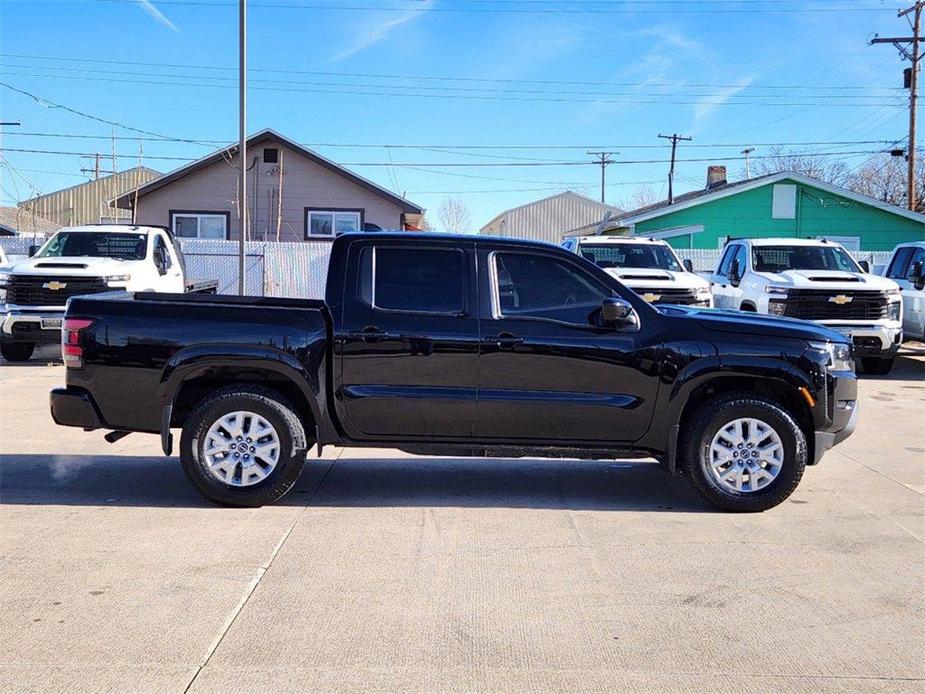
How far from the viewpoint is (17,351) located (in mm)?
15125

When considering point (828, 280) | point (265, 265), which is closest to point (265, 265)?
point (265, 265)

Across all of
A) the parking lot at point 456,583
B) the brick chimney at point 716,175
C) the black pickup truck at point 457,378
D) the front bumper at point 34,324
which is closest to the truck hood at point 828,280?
the parking lot at point 456,583

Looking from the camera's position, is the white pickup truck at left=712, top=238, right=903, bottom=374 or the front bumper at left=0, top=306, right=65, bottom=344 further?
the front bumper at left=0, top=306, right=65, bottom=344

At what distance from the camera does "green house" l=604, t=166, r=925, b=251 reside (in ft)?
108

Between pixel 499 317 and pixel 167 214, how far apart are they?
24048 mm

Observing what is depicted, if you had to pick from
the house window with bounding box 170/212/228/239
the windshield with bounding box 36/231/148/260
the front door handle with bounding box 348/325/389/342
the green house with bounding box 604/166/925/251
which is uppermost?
the green house with bounding box 604/166/925/251

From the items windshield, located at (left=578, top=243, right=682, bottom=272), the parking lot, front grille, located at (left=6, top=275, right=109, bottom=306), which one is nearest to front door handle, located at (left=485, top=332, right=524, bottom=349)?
the parking lot

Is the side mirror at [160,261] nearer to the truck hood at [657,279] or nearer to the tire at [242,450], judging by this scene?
the truck hood at [657,279]

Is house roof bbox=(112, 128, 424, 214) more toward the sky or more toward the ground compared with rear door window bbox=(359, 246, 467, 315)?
more toward the sky

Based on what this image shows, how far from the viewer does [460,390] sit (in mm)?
6352

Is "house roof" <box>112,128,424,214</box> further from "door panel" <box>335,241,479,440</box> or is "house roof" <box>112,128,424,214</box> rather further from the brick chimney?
"door panel" <box>335,241,479,440</box>

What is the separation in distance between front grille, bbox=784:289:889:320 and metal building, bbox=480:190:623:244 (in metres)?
51.7

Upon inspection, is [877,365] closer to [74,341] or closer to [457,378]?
[457,378]

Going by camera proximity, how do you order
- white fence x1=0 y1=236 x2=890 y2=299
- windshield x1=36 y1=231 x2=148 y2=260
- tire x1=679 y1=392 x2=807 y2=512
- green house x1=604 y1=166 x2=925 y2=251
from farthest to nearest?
green house x1=604 y1=166 x2=925 y2=251, white fence x1=0 y1=236 x2=890 y2=299, windshield x1=36 y1=231 x2=148 y2=260, tire x1=679 y1=392 x2=807 y2=512
